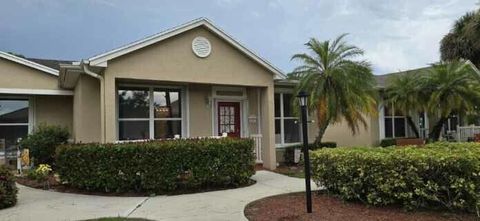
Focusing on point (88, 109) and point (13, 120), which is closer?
point (88, 109)

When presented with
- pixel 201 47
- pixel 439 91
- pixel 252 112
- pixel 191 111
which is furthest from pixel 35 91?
pixel 439 91

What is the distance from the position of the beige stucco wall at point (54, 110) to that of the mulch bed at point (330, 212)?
9811mm

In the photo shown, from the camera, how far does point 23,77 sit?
1559cm

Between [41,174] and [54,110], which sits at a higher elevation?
[54,110]

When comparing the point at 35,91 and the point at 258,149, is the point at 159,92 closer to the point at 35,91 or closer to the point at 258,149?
the point at 258,149

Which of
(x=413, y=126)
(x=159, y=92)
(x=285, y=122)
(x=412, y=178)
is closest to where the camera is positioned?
(x=412, y=178)

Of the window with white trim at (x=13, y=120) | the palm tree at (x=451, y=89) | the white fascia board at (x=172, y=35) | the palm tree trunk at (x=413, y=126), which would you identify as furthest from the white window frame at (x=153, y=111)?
the palm tree trunk at (x=413, y=126)

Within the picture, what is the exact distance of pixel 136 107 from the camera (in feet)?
47.7

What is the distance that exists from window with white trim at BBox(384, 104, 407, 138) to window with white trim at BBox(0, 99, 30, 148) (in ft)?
48.7

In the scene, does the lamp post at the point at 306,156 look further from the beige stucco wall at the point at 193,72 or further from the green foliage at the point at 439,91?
the green foliage at the point at 439,91

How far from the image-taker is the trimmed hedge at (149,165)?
1066 centimetres

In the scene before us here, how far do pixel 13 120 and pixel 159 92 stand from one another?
17.6ft

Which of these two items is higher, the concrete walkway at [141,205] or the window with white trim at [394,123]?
the window with white trim at [394,123]

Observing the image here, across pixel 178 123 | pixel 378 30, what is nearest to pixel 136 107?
pixel 178 123
